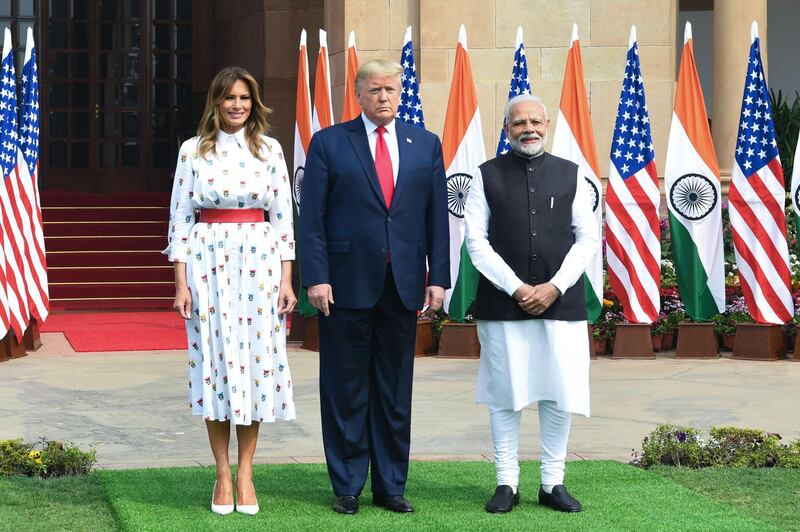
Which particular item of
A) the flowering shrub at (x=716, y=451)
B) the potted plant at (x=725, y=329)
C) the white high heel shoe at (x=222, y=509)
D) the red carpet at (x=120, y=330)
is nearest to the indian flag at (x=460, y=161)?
the potted plant at (x=725, y=329)

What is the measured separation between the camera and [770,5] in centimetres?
2280

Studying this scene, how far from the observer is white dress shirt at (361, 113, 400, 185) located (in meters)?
6.55

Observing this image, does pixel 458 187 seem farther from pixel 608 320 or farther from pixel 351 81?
pixel 608 320

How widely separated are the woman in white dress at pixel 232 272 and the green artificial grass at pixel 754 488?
212 centimetres

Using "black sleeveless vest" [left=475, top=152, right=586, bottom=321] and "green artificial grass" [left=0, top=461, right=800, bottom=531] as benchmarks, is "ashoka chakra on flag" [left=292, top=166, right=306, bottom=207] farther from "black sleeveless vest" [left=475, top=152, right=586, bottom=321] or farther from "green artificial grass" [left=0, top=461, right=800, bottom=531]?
"black sleeveless vest" [left=475, top=152, right=586, bottom=321]

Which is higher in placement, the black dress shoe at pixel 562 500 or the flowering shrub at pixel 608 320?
the flowering shrub at pixel 608 320

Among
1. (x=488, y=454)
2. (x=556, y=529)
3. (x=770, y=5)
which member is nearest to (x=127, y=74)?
(x=770, y=5)

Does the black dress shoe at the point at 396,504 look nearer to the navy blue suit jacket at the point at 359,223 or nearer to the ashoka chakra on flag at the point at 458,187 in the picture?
the navy blue suit jacket at the point at 359,223

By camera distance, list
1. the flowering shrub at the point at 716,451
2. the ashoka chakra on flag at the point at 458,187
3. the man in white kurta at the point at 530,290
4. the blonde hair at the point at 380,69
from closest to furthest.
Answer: the blonde hair at the point at 380,69 < the man in white kurta at the point at 530,290 < the flowering shrub at the point at 716,451 < the ashoka chakra on flag at the point at 458,187

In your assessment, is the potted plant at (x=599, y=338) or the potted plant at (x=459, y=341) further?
the potted plant at (x=599, y=338)

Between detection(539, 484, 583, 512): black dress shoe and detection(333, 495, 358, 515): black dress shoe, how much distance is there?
888 millimetres

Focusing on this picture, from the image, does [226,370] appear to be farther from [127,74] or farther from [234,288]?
[127,74]

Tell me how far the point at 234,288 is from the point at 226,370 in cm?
38

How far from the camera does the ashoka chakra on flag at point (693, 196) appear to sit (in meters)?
12.7
